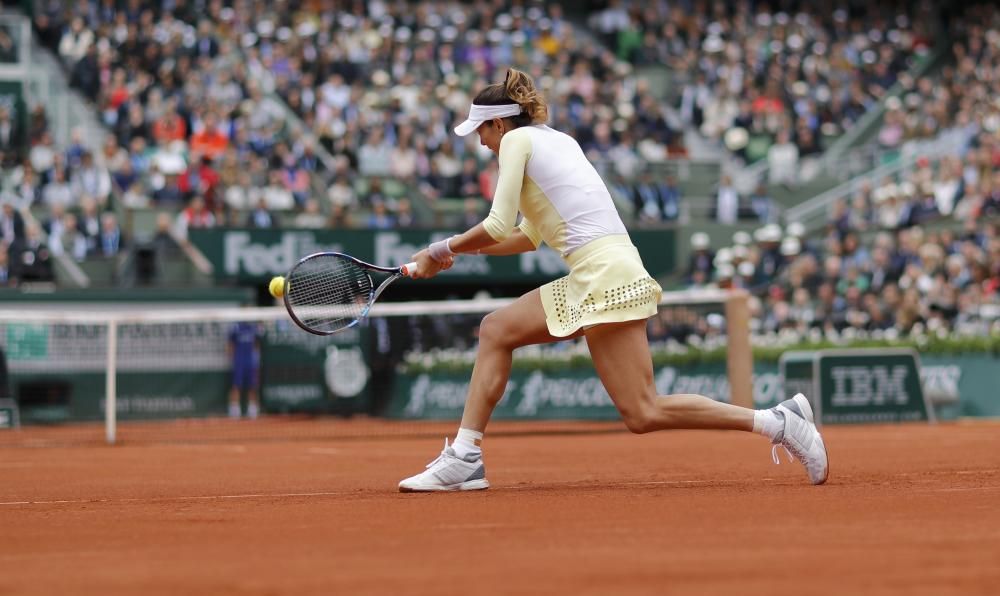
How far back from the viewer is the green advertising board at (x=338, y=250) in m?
20.7

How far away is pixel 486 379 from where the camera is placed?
7.16m

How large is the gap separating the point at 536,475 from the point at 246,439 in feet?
25.2

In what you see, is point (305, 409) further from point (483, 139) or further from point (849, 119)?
point (849, 119)

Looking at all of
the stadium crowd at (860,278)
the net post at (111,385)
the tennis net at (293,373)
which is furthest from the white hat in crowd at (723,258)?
the net post at (111,385)

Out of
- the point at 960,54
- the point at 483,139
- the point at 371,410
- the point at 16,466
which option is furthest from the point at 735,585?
the point at 960,54

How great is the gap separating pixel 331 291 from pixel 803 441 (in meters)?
2.43

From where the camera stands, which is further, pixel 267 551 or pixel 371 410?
pixel 371 410

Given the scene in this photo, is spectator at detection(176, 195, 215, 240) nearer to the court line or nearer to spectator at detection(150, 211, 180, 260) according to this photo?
spectator at detection(150, 211, 180, 260)

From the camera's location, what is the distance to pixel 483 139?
24.2 ft

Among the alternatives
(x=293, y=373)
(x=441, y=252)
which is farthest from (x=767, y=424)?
(x=293, y=373)

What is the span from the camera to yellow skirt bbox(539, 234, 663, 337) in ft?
22.7

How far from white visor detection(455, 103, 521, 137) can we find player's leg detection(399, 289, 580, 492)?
865 millimetres

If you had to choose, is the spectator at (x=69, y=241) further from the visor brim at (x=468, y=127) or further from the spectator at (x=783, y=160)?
the visor brim at (x=468, y=127)

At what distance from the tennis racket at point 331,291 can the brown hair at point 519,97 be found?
0.89 m
